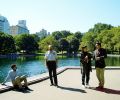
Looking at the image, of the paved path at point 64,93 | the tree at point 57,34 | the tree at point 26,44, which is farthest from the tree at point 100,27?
the paved path at point 64,93

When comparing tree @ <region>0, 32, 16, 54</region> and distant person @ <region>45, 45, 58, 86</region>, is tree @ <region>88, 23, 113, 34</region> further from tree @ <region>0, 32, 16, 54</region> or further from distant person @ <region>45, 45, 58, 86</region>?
distant person @ <region>45, 45, 58, 86</region>

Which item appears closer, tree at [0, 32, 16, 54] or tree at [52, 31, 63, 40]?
tree at [0, 32, 16, 54]

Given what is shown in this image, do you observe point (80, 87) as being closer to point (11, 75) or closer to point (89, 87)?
point (89, 87)

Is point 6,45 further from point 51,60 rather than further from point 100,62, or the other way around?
point 100,62

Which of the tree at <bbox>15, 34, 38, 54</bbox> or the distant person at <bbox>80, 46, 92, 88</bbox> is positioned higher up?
the tree at <bbox>15, 34, 38, 54</bbox>

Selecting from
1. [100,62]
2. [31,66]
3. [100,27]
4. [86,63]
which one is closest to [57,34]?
[100,27]

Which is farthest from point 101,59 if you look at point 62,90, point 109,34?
point 109,34

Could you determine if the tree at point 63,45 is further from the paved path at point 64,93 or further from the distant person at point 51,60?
the paved path at point 64,93

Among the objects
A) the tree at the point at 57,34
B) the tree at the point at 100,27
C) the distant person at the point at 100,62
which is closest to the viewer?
the distant person at the point at 100,62

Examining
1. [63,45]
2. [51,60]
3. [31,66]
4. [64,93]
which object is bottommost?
[31,66]

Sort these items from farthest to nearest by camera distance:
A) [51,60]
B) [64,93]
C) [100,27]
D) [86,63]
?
1. [100,27]
2. [51,60]
3. [86,63]
4. [64,93]

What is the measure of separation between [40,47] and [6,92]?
134 metres

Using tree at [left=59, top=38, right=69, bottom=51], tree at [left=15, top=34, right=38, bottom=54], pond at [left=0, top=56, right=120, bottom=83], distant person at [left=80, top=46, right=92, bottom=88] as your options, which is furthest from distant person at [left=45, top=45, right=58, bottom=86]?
tree at [left=59, top=38, right=69, bottom=51]

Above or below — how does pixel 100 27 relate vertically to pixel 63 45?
above
